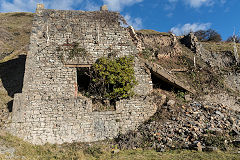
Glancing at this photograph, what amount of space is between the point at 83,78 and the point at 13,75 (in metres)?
6.13

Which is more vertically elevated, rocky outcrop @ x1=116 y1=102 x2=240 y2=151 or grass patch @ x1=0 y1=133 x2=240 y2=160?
rocky outcrop @ x1=116 y1=102 x2=240 y2=151

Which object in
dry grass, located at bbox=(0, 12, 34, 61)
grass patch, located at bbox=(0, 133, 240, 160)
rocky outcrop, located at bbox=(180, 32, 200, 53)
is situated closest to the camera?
grass patch, located at bbox=(0, 133, 240, 160)

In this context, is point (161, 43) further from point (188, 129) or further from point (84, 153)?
point (84, 153)

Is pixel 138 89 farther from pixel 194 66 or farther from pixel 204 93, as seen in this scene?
pixel 194 66

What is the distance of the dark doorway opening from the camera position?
35.0 feet

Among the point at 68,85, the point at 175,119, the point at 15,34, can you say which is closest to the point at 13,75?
the point at 68,85

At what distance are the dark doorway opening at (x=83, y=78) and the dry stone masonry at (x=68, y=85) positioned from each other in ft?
1.57

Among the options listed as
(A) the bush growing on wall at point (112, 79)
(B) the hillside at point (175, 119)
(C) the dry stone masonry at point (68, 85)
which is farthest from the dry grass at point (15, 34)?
(A) the bush growing on wall at point (112, 79)

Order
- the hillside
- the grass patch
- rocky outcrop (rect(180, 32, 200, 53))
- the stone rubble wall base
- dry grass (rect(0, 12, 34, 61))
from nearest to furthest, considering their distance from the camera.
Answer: the grass patch
the hillside
the stone rubble wall base
rocky outcrop (rect(180, 32, 200, 53))
dry grass (rect(0, 12, 34, 61))

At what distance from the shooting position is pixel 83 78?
450 inches

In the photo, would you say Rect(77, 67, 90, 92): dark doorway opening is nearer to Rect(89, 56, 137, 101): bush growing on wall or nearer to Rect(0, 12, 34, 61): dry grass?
Rect(89, 56, 137, 101): bush growing on wall

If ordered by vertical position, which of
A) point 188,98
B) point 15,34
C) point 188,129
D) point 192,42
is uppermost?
point 15,34

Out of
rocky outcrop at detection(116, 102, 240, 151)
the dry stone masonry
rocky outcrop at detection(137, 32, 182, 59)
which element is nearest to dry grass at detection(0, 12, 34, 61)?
the dry stone masonry

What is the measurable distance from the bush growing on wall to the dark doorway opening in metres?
0.59
